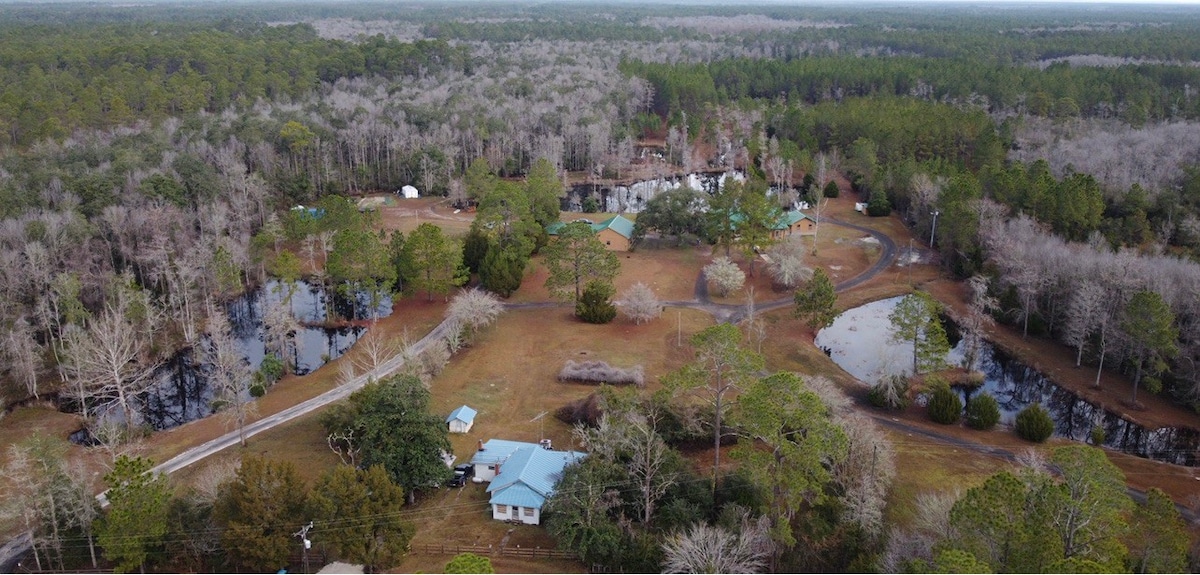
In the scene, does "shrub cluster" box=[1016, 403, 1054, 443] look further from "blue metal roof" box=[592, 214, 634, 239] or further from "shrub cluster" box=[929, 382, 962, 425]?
"blue metal roof" box=[592, 214, 634, 239]

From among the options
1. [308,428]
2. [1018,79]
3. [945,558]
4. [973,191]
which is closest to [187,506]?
[308,428]

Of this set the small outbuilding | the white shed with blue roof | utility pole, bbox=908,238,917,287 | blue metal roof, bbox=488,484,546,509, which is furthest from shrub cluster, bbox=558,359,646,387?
utility pole, bbox=908,238,917,287

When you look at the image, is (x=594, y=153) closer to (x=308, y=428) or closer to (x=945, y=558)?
(x=308, y=428)

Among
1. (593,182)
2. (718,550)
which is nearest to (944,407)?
(718,550)

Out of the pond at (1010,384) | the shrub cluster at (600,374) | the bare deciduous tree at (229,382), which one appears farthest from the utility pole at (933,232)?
the bare deciduous tree at (229,382)

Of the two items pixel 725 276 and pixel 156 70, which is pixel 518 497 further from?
pixel 156 70

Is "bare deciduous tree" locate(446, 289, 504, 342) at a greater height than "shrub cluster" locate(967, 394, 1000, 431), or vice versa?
"bare deciduous tree" locate(446, 289, 504, 342)
